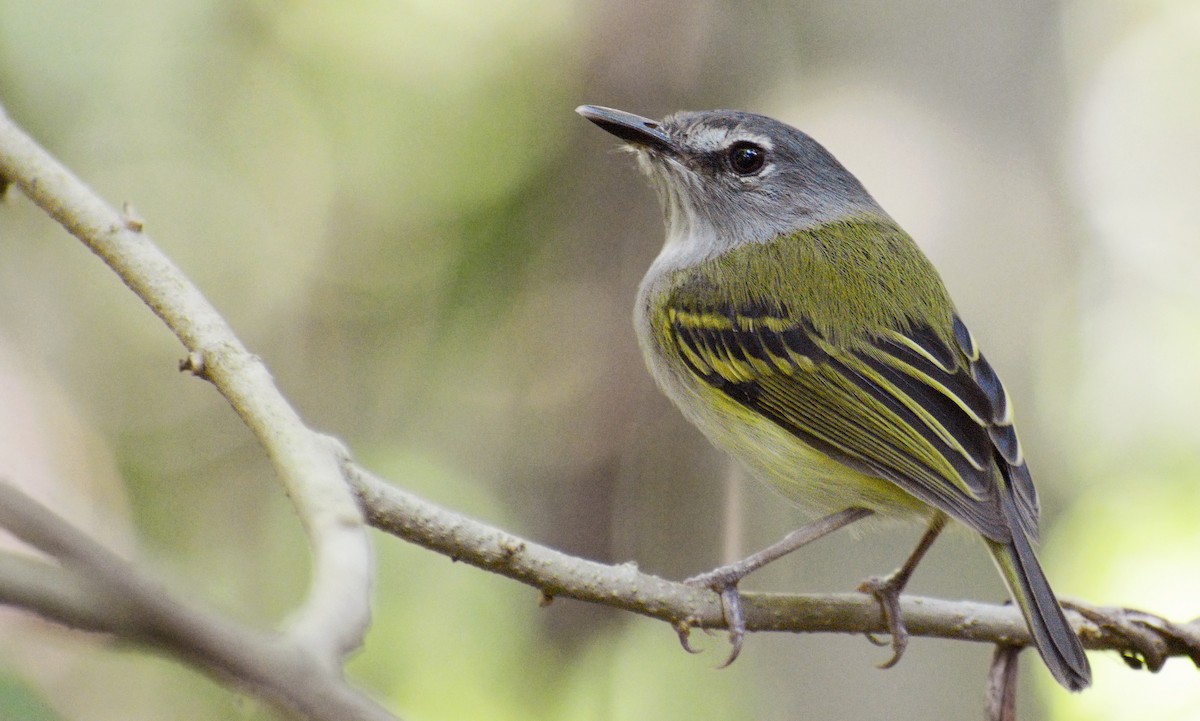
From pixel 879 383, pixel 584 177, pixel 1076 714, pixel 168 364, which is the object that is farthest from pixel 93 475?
pixel 1076 714

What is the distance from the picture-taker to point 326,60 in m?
6.05

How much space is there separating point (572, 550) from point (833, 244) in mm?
1749

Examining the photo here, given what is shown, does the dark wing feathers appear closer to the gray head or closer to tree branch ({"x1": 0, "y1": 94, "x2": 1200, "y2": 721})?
tree branch ({"x1": 0, "y1": 94, "x2": 1200, "y2": 721})

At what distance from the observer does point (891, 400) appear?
113 inches

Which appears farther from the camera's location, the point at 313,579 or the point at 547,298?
the point at 547,298

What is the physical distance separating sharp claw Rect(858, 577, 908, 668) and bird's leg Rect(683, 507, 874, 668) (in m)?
0.17

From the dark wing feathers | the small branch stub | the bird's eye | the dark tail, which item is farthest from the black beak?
the small branch stub

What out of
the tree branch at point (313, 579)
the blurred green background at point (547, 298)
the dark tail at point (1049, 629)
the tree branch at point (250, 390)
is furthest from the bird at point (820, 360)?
the tree branch at point (250, 390)

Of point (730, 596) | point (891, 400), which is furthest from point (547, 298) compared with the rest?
point (730, 596)

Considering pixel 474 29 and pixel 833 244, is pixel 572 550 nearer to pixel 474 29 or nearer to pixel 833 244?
pixel 833 244

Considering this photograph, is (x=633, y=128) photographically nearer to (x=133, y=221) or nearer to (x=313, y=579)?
(x=133, y=221)

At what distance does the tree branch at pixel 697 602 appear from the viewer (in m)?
1.73

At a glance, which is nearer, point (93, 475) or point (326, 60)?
point (93, 475)

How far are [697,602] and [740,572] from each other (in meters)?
0.35
